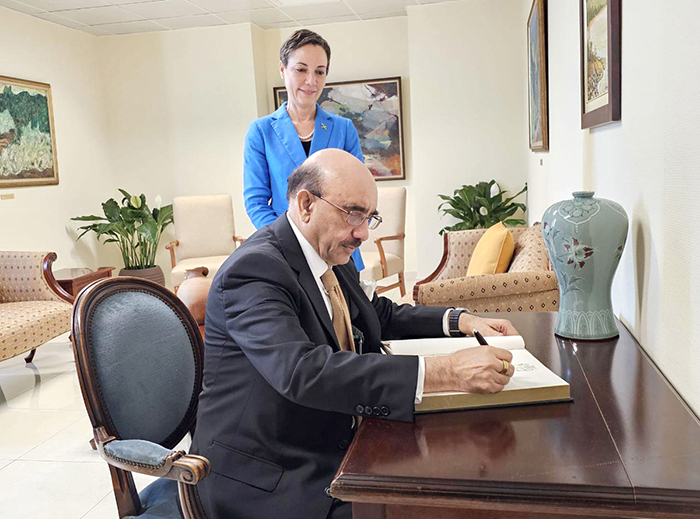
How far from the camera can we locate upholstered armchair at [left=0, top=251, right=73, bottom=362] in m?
4.32

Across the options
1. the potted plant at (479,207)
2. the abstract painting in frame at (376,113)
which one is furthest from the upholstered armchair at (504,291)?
the abstract painting in frame at (376,113)

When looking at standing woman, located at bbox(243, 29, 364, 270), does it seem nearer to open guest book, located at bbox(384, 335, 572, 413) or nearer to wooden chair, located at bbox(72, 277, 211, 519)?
wooden chair, located at bbox(72, 277, 211, 519)

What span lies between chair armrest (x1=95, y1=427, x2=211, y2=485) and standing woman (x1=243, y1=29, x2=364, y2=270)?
1.52 meters

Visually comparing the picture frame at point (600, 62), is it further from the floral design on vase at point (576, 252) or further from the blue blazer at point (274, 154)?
the blue blazer at point (274, 154)

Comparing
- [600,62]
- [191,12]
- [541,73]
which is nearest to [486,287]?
[600,62]

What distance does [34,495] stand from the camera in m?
2.90

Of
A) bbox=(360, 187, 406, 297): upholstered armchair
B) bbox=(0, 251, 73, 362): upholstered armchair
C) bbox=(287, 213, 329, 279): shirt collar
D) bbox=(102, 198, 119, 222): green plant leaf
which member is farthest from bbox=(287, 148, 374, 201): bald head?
bbox=(102, 198, 119, 222): green plant leaf

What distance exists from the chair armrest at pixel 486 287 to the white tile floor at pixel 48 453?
1578 millimetres

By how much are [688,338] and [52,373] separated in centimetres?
445

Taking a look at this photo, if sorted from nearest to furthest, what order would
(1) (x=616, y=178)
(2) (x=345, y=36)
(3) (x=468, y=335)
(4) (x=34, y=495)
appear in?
1. (3) (x=468, y=335)
2. (1) (x=616, y=178)
3. (4) (x=34, y=495)
4. (2) (x=345, y=36)

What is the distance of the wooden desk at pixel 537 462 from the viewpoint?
959 mm

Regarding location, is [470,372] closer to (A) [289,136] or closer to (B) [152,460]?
(B) [152,460]

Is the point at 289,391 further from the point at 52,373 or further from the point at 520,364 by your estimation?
the point at 52,373

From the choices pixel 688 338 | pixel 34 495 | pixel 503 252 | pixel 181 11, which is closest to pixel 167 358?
pixel 688 338
